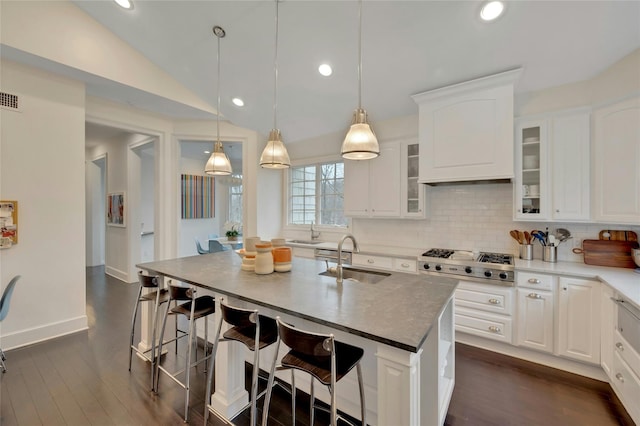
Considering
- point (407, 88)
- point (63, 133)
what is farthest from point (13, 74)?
point (407, 88)

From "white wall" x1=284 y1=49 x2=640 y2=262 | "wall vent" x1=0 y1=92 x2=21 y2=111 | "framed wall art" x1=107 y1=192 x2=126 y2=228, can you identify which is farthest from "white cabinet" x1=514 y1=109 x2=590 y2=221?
"framed wall art" x1=107 y1=192 x2=126 y2=228

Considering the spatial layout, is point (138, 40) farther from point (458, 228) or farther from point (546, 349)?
point (546, 349)

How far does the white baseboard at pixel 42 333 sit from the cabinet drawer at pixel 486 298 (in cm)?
430

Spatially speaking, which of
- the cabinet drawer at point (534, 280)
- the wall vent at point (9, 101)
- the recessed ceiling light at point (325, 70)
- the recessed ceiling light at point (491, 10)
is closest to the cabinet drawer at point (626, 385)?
the cabinet drawer at point (534, 280)

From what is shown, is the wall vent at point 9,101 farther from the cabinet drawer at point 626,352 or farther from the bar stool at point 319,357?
the cabinet drawer at point 626,352

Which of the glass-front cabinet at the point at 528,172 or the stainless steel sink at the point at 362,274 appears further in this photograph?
the glass-front cabinet at the point at 528,172

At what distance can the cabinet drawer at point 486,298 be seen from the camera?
260 centimetres

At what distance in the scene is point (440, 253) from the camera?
10.4 feet

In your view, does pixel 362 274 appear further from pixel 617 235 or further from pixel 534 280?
pixel 617 235

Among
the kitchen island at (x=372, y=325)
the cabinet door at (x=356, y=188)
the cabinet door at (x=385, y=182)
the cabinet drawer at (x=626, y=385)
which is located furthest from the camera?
the cabinet door at (x=356, y=188)

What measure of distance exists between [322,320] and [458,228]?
268 centimetres

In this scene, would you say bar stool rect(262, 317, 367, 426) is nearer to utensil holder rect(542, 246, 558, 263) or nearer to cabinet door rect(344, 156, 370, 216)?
utensil holder rect(542, 246, 558, 263)

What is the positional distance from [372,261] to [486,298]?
4.20 ft

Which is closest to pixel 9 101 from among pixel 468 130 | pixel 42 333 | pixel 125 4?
pixel 125 4
